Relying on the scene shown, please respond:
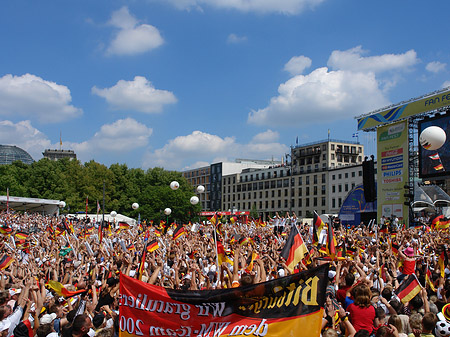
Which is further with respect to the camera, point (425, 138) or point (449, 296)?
point (425, 138)

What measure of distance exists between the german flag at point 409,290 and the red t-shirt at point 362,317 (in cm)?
114

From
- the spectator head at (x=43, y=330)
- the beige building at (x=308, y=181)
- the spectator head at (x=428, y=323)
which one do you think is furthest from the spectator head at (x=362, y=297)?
the beige building at (x=308, y=181)

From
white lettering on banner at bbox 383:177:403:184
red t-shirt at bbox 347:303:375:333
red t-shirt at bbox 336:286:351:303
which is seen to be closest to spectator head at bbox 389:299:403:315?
red t-shirt at bbox 347:303:375:333

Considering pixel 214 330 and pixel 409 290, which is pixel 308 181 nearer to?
pixel 409 290

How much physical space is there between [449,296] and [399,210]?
27289 millimetres

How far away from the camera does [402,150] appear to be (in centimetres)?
3272

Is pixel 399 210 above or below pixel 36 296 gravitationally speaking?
above

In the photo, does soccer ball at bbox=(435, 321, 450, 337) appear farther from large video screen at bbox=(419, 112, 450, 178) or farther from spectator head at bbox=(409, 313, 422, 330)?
large video screen at bbox=(419, 112, 450, 178)

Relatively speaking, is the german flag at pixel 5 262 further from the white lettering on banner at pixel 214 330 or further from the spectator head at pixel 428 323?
the spectator head at pixel 428 323

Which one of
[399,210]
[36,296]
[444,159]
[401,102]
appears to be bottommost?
[36,296]

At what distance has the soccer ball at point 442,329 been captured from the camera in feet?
15.9

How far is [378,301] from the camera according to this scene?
6.61 metres

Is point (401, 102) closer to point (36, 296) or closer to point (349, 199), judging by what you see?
point (349, 199)

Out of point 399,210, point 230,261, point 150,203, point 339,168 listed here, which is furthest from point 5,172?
point 230,261
